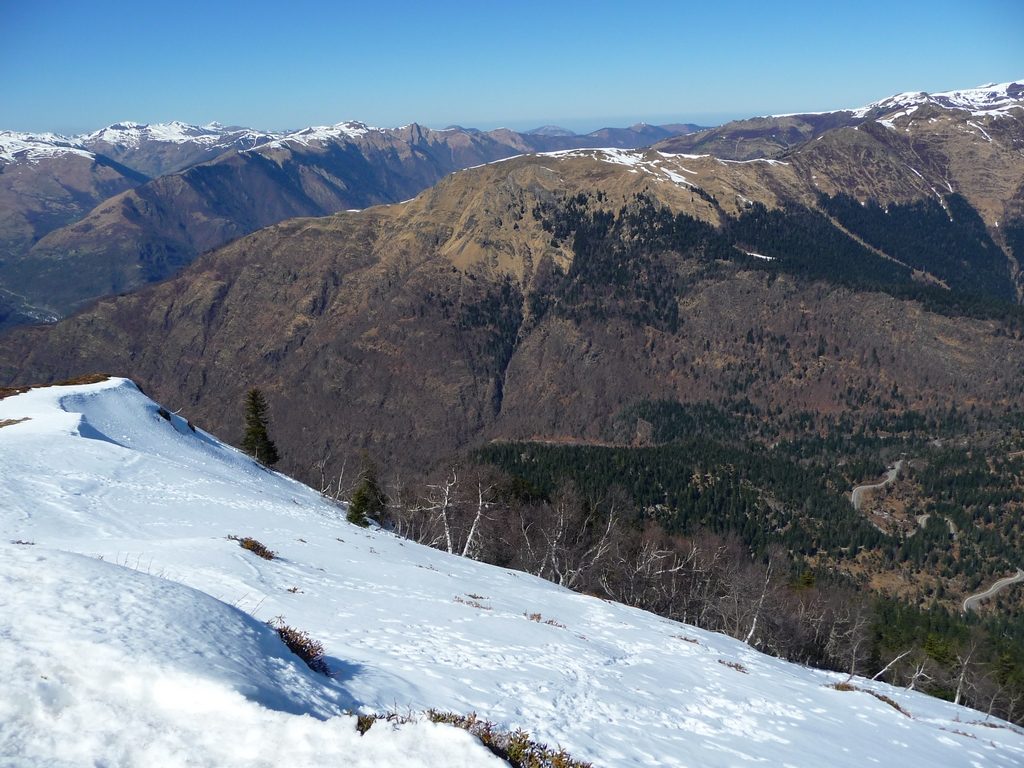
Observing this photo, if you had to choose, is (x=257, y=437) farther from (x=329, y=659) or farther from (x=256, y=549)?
(x=329, y=659)

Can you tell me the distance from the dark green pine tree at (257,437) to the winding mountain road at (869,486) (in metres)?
94.5

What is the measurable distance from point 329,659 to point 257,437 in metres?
62.0

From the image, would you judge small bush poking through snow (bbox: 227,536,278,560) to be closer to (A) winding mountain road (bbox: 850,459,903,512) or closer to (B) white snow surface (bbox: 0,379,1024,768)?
(B) white snow surface (bbox: 0,379,1024,768)

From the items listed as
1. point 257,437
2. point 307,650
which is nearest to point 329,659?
point 307,650

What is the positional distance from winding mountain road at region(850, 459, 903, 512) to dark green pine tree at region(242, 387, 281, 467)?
94.5 metres

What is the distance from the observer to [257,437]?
222 ft

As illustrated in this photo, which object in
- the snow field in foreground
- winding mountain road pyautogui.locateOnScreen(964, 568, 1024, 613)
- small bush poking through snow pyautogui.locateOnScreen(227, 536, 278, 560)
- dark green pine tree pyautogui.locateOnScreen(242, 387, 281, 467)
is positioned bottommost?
winding mountain road pyautogui.locateOnScreen(964, 568, 1024, 613)

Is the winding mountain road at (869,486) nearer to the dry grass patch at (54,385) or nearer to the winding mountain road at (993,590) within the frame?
A: the winding mountain road at (993,590)

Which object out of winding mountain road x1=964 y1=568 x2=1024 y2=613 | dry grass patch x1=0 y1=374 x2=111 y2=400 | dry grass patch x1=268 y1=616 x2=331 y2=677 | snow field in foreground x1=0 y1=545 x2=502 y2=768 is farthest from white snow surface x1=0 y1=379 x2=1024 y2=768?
winding mountain road x1=964 y1=568 x2=1024 y2=613

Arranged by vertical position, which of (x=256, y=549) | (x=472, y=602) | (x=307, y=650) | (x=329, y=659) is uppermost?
(x=307, y=650)

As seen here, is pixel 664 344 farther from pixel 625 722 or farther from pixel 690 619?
pixel 625 722

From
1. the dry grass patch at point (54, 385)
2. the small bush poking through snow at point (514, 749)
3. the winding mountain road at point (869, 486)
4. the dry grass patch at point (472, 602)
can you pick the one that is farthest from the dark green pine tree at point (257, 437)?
the winding mountain road at point (869, 486)

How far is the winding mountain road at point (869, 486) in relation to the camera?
10565 centimetres

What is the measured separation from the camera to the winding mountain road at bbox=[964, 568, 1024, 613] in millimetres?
78188
